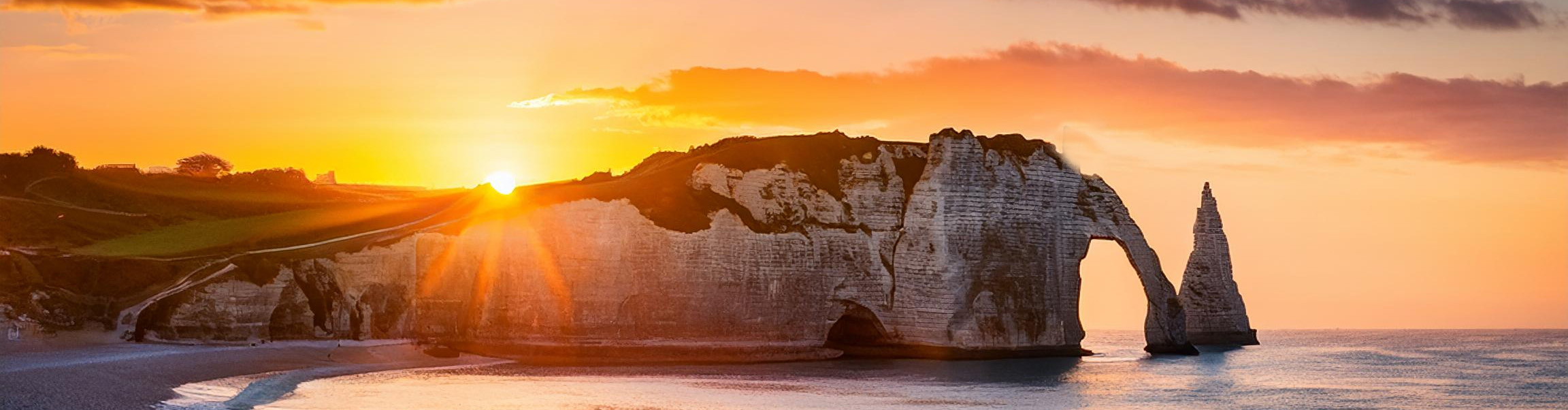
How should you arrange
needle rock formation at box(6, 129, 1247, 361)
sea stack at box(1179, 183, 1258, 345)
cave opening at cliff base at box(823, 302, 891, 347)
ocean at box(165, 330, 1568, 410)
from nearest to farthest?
1. ocean at box(165, 330, 1568, 410)
2. needle rock formation at box(6, 129, 1247, 361)
3. cave opening at cliff base at box(823, 302, 891, 347)
4. sea stack at box(1179, 183, 1258, 345)

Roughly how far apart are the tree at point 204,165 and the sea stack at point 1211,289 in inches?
2311

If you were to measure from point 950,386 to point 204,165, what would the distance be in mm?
66331

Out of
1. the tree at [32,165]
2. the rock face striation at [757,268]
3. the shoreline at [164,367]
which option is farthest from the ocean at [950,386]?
the tree at [32,165]

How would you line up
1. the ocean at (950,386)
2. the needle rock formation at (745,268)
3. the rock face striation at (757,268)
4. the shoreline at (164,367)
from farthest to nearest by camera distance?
the rock face striation at (757,268) → the needle rock formation at (745,268) → the ocean at (950,386) → the shoreline at (164,367)

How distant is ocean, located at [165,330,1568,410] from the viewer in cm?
5088

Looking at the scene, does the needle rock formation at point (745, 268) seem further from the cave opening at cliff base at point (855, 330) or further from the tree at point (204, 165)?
the tree at point (204, 165)

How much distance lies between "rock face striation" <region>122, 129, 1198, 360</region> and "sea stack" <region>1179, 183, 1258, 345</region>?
7157mm

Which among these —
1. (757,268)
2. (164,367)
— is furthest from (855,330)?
(164,367)

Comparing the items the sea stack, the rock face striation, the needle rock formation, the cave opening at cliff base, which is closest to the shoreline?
the rock face striation

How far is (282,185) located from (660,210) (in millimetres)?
32916

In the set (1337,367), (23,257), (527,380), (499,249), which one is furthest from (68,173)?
(1337,367)

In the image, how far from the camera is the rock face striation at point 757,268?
6725 centimetres

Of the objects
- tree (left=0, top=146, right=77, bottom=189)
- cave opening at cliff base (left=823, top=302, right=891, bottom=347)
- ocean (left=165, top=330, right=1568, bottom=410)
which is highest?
tree (left=0, top=146, right=77, bottom=189)

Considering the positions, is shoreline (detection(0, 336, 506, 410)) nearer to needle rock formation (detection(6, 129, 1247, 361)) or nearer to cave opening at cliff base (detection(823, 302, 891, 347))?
needle rock formation (detection(6, 129, 1247, 361))
